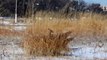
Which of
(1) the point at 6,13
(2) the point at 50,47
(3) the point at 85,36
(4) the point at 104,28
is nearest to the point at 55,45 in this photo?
(2) the point at 50,47

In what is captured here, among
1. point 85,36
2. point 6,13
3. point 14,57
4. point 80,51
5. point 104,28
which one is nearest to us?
point 14,57

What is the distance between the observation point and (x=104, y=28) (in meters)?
14.1

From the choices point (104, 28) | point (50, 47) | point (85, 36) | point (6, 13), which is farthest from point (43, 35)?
point (6, 13)

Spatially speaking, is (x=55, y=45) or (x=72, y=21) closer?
(x=55, y=45)

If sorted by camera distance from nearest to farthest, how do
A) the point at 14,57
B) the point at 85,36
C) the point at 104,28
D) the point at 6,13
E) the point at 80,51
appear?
the point at 14,57, the point at 80,51, the point at 85,36, the point at 104,28, the point at 6,13

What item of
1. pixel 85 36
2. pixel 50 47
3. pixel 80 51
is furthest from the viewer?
pixel 85 36

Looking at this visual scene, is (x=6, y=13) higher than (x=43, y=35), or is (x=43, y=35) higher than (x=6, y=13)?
(x=43, y=35)

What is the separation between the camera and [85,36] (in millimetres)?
13188

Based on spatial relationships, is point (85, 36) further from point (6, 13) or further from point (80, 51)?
point (6, 13)

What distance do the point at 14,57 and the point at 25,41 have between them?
2.29 feet

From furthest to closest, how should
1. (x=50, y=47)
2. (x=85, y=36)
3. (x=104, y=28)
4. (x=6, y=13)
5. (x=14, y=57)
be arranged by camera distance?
1. (x=6, y=13)
2. (x=104, y=28)
3. (x=85, y=36)
4. (x=50, y=47)
5. (x=14, y=57)

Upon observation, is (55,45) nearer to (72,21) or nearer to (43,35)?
(43,35)

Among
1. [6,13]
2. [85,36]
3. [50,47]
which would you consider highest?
[50,47]

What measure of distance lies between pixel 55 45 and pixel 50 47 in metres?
0.12
